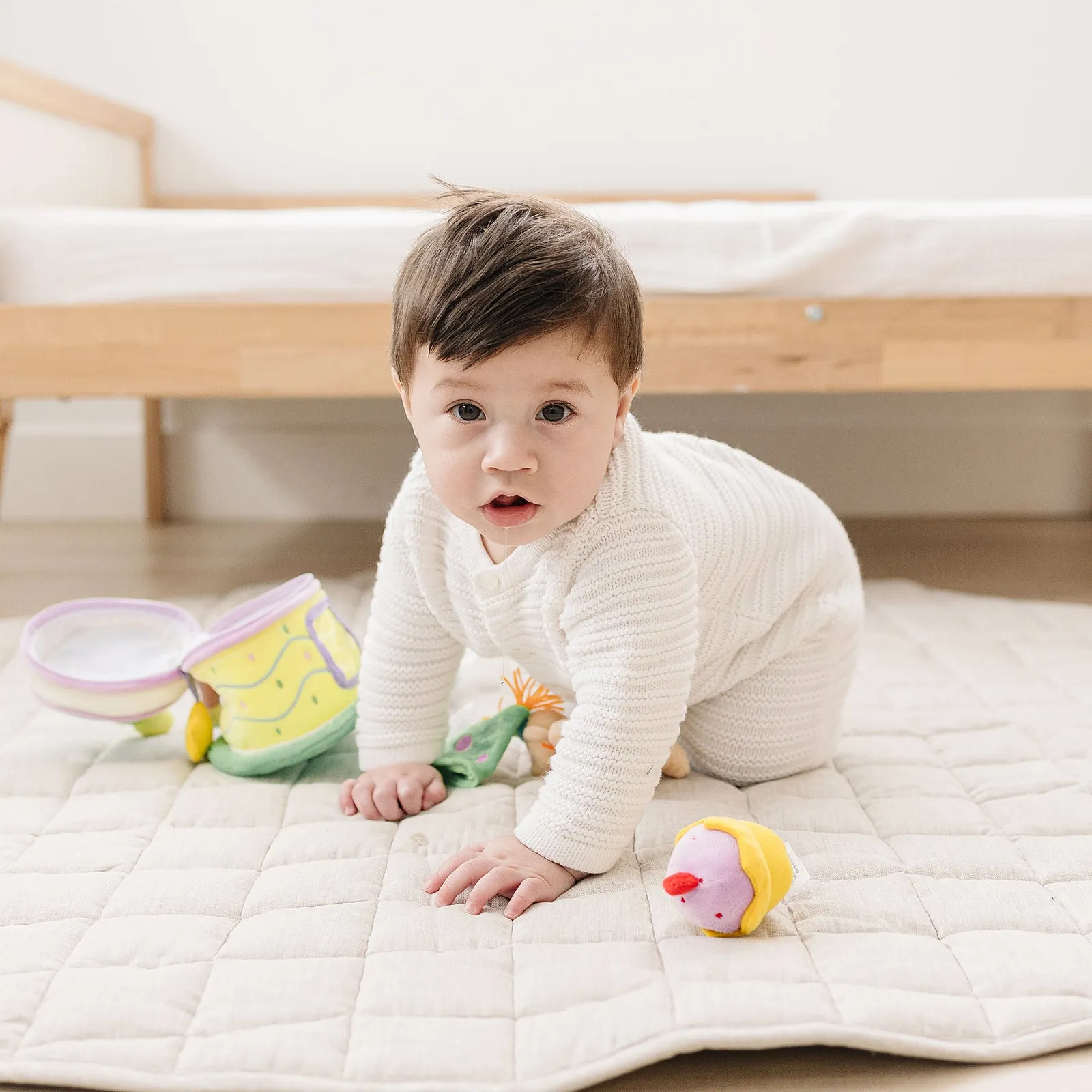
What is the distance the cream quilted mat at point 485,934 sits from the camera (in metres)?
0.63

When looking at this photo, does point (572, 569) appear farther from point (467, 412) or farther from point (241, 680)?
point (241, 680)

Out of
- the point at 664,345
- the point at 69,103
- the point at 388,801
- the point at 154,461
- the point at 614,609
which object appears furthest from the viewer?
the point at 154,461

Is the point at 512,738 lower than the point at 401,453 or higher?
higher

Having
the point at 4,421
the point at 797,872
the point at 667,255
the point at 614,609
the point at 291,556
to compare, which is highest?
the point at 667,255

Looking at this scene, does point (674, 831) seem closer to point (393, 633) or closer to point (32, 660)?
point (393, 633)

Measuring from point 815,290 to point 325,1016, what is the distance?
3.40 ft

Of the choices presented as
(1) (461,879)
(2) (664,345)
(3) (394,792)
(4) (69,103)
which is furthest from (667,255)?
(4) (69,103)

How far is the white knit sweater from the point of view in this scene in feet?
2.59

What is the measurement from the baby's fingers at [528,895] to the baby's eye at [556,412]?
282mm

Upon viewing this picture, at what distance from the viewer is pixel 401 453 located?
7.18 feet

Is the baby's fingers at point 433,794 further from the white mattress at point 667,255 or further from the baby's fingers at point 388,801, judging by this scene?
the white mattress at point 667,255

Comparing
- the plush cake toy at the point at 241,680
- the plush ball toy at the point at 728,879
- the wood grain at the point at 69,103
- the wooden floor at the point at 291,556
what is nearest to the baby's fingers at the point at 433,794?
the plush cake toy at the point at 241,680

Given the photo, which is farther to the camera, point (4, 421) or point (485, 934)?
point (4, 421)

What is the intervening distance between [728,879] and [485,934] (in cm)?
15
